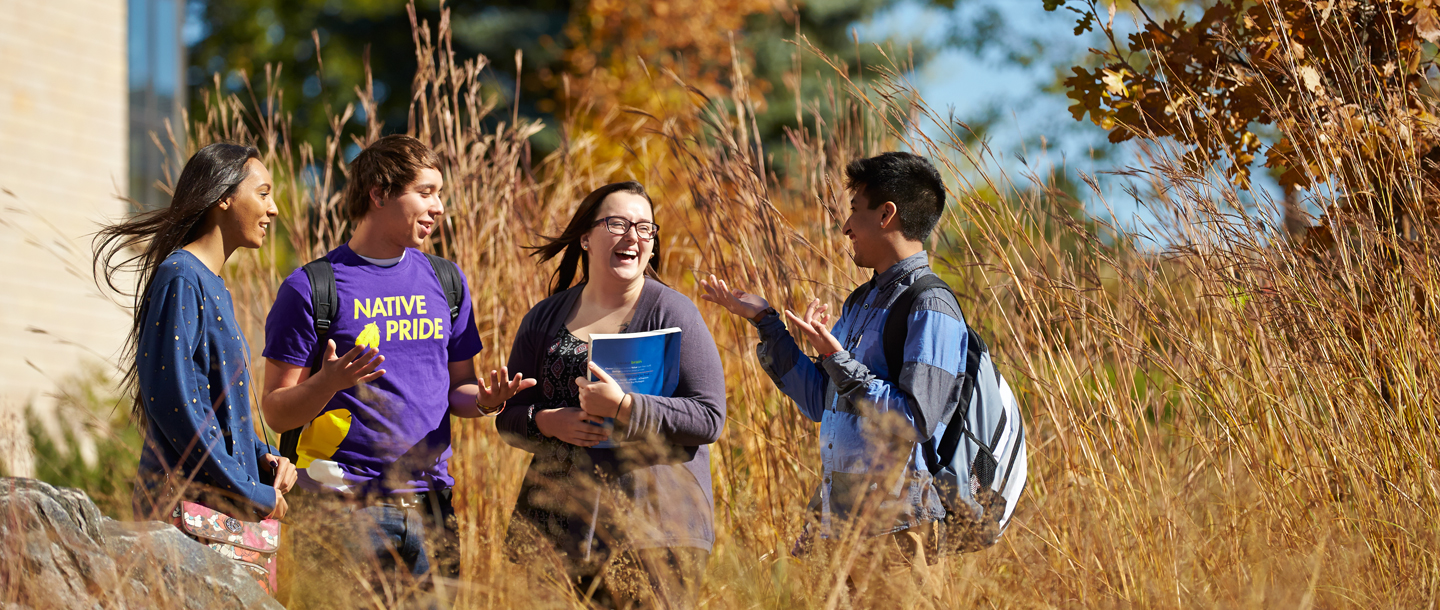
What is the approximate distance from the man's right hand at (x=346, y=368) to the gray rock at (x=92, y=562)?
0.39 metres

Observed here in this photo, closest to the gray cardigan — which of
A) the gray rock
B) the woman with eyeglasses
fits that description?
the woman with eyeglasses

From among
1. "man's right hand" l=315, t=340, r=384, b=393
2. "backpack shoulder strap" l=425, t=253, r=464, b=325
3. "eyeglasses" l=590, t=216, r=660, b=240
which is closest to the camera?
"man's right hand" l=315, t=340, r=384, b=393

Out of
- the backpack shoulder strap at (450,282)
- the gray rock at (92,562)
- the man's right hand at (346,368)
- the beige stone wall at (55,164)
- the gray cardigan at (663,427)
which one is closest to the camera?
the gray rock at (92,562)

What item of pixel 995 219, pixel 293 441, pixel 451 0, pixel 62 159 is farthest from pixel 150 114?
pixel 995 219

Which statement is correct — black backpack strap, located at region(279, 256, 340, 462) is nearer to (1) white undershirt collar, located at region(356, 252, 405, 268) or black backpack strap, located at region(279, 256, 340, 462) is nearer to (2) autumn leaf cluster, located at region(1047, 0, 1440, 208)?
(1) white undershirt collar, located at region(356, 252, 405, 268)

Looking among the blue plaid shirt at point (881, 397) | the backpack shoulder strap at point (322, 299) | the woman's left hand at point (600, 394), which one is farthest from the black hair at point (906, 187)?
the backpack shoulder strap at point (322, 299)

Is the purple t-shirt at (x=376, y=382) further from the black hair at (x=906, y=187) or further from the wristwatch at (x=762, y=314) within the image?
the black hair at (x=906, y=187)

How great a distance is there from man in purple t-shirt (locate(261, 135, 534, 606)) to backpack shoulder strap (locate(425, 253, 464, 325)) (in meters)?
0.03

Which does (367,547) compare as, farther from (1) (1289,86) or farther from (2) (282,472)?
(1) (1289,86)

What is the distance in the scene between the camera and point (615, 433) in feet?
7.13

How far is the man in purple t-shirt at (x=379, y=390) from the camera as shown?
2.18 metres

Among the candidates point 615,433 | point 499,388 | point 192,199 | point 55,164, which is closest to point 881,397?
point 615,433

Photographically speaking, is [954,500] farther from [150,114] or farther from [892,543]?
[150,114]

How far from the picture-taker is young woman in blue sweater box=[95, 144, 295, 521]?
200cm
